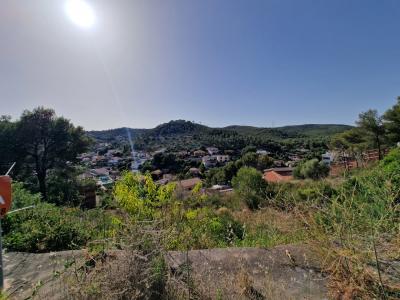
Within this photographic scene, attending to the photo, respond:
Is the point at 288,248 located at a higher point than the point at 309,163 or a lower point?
higher

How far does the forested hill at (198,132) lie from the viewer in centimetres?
7306

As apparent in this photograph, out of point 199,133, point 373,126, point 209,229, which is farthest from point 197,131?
point 209,229

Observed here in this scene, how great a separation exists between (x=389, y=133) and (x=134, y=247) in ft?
78.1

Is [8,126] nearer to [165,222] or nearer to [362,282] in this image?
[165,222]

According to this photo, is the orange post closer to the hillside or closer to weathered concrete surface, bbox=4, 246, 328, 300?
weathered concrete surface, bbox=4, 246, 328, 300

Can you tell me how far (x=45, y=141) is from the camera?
15766mm

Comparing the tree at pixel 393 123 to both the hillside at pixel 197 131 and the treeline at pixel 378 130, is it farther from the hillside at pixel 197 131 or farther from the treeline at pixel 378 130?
the hillside at pixel 197 131

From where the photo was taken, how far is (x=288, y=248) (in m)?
2.86

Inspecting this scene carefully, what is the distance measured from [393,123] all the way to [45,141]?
23990 millimetres

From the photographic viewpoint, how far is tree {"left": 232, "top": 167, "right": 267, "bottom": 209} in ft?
36.9

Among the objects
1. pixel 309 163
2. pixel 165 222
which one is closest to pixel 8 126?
pixel 165 222

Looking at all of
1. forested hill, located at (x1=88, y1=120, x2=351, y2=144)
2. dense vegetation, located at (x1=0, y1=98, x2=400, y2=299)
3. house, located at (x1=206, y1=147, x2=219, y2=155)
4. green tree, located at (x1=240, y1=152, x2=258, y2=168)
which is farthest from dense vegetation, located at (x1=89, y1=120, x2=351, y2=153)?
dense vegetation, located at (x1=0, y1=98, x2=400, y2=299)

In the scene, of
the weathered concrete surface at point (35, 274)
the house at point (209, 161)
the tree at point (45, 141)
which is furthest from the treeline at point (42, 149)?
the house at point (209, 161)

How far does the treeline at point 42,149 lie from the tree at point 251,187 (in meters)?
9.08
